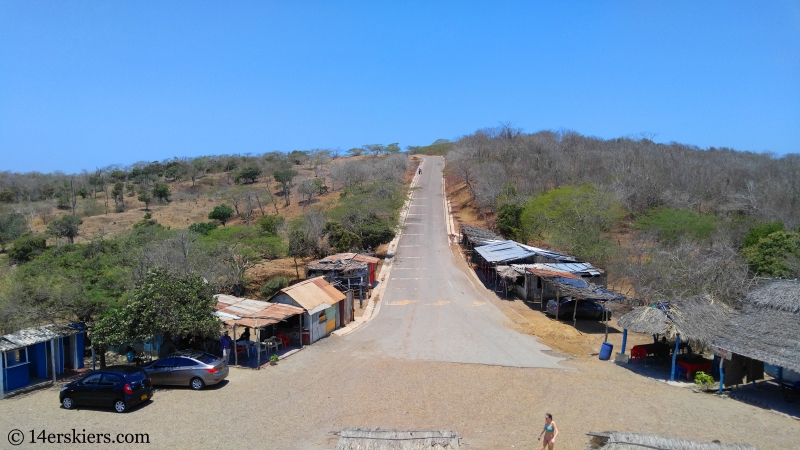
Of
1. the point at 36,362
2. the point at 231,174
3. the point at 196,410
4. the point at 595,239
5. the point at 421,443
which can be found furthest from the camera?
the point at 231,174

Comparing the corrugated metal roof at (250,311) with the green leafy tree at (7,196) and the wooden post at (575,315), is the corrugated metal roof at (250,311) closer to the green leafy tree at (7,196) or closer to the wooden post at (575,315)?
the wooden post at (575,315)

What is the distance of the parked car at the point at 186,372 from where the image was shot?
53.1ft

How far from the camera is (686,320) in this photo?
1859 cm

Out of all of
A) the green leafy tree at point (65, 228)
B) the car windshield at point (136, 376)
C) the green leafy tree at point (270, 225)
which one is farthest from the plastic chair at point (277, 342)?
the green leafy tree at point (65, 228)

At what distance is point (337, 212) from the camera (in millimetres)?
43562

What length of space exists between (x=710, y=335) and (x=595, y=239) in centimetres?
1896

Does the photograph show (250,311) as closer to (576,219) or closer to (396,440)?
(396,440)

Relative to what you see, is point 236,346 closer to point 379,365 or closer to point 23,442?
point 379,365

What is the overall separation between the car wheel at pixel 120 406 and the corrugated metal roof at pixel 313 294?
851 centimetres

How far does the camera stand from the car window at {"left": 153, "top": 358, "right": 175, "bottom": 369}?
53.7ft

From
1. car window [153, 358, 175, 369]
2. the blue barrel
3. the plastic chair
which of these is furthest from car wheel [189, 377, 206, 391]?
the blue barrel

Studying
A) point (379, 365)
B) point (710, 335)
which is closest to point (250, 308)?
point (379, 365)

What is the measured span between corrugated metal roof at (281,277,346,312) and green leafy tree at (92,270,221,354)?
14.1ft

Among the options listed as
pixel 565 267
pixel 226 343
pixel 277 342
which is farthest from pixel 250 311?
pixel 565 267
